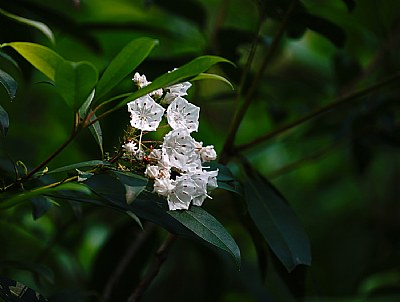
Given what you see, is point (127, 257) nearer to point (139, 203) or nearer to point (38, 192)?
point (139, 203)

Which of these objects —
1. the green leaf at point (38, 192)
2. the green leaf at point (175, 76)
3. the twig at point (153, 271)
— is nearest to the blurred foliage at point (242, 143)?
the twig at point (153, 271)

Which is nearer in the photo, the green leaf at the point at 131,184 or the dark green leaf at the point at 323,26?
the green leaf at the point at 131,184

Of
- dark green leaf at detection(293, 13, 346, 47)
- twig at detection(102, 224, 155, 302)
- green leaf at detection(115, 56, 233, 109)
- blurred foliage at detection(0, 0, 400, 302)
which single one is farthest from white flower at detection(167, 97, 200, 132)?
twig at detection(102, 224, 155, 302)

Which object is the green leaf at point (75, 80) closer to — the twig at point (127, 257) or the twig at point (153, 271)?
the twig at point (153, 271)

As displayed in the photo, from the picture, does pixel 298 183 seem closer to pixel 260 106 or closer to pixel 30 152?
pixel 260 106

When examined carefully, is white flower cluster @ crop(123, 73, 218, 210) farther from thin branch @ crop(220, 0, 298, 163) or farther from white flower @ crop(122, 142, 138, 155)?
thin branch @ crop(220, 0, 298, 163)

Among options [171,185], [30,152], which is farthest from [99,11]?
[171,185]
